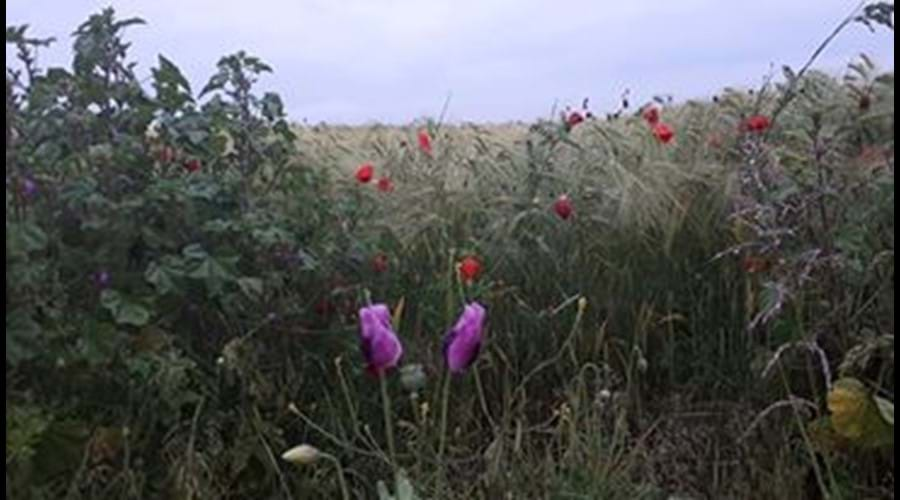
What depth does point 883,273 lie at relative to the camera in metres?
2.90

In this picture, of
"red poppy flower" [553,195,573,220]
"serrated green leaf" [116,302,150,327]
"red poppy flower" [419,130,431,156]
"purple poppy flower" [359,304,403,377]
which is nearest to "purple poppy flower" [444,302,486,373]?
"purple poppy flower" [359,304,403,377]

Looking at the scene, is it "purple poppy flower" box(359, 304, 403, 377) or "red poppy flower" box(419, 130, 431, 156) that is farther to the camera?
"red poppy flower" box(419, 130, 431, 156)

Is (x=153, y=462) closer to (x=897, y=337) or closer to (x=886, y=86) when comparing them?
(x=897, y=337)

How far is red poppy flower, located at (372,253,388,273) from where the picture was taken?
323cm

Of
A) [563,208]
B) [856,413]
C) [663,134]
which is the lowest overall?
[856,413]

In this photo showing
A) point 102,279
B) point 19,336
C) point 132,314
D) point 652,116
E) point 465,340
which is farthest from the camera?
point 652,116

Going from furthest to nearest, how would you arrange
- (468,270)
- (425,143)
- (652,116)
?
(425,143)
(652,116)
(468,270)

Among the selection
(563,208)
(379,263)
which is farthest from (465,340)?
(563,208)

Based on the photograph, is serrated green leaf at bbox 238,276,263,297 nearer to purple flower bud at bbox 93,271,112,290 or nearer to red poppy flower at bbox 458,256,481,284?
purple flower bud at bbox 93,271,112,290

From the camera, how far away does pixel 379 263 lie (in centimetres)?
323

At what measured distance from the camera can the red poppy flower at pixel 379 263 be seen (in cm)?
323

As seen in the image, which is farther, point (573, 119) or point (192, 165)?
point (573, 119)

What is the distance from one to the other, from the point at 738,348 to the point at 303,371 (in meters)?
0.94

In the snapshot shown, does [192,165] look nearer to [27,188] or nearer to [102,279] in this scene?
[102,279]
